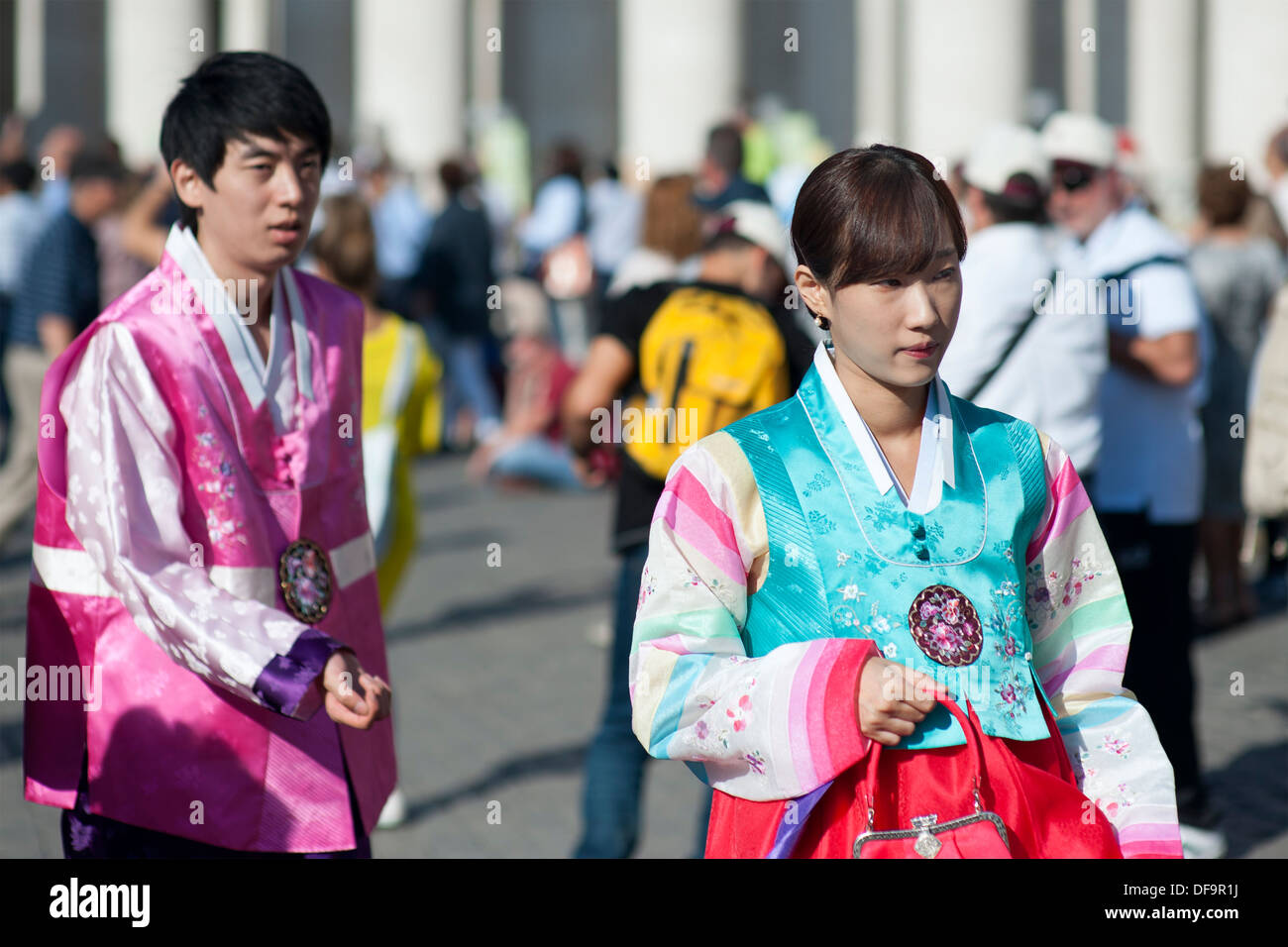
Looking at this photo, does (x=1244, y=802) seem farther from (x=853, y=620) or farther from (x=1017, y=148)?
(x=853, y=620)

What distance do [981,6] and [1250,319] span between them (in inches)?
325

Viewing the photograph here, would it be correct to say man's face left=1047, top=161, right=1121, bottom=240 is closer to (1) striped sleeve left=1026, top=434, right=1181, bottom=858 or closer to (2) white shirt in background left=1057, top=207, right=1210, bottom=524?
(2) white shirt in background left=1057, top=207, right=1210, bottom=524

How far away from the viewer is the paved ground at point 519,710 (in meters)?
5.15

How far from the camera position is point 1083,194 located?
5031 mm

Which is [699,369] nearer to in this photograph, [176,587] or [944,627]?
[176,587]

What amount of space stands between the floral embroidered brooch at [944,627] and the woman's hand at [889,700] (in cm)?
12

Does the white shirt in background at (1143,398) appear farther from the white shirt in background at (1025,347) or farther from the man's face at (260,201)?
the man's face at (260,201)

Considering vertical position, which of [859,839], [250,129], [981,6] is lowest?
[859,839]

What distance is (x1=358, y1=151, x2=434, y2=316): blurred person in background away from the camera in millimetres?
14406

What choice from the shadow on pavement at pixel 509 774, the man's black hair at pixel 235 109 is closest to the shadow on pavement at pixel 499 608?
the shadow on pavement at pixel 509 774

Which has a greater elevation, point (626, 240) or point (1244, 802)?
point (626, 240)

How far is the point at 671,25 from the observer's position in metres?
18.0

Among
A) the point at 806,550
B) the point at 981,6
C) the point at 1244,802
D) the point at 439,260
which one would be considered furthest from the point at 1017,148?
the point at 981,6

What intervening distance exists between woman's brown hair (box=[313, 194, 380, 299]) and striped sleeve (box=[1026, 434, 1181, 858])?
141 inches
